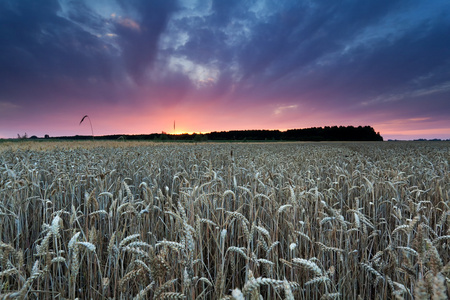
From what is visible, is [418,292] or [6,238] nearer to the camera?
[418,292]

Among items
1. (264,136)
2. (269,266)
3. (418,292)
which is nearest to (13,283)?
(269,266)

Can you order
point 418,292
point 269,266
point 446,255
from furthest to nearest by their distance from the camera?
point 446,255 < point 269,266 < point 418,292

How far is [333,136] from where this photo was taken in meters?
78.5

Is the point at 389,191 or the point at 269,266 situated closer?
the point at 269,266

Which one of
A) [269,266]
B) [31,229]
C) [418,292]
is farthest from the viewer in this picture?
[31,229]

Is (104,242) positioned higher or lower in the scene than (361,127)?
lower

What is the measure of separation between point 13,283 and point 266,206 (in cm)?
283

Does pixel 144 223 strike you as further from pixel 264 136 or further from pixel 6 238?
pixel 264 136

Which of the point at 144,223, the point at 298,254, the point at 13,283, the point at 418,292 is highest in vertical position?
the point at 418,292

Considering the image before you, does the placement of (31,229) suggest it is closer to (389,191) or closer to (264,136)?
(389,191)

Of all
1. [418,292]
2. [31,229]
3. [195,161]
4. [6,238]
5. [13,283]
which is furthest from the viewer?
[195,161]

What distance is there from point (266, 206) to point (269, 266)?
1.73m

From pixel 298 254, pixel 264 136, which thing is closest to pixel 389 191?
pixel 298 254

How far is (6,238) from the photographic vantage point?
2762 mm
